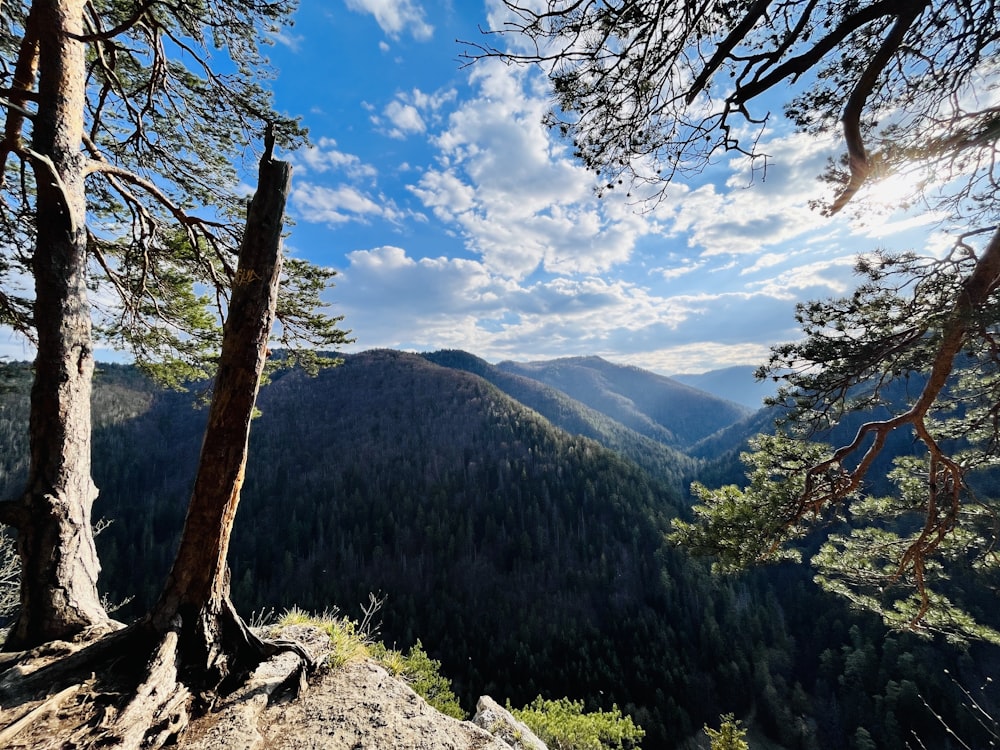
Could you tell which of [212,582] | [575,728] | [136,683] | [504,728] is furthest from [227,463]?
[575,728]

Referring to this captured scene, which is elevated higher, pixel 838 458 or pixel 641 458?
pixel 838 458

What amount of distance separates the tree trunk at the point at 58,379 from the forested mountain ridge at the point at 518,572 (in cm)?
2966

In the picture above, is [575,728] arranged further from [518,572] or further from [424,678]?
[518,572]

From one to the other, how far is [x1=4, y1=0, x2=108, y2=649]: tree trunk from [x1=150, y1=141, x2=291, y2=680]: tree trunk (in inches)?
31.5

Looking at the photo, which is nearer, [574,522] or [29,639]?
[29,639]

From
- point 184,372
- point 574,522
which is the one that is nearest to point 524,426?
point 574,522

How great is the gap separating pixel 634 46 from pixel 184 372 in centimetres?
606

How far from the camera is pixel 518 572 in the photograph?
243 feet

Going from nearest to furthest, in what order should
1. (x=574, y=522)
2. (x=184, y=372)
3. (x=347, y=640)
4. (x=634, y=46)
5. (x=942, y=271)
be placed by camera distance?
(x=634, y=46), (x=942, y=271), (x=347, y=640), (x=184, y=372), (x=574, y=522)

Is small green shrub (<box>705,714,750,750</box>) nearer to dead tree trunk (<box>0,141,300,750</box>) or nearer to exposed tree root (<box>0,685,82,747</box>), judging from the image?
dead tree trunk (<box>0,141,300,750</box>)

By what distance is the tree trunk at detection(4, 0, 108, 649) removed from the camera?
9.48 ft

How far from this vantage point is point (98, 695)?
2.38m

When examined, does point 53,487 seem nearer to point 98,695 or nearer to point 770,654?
point 98,695

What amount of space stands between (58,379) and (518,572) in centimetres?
7924
